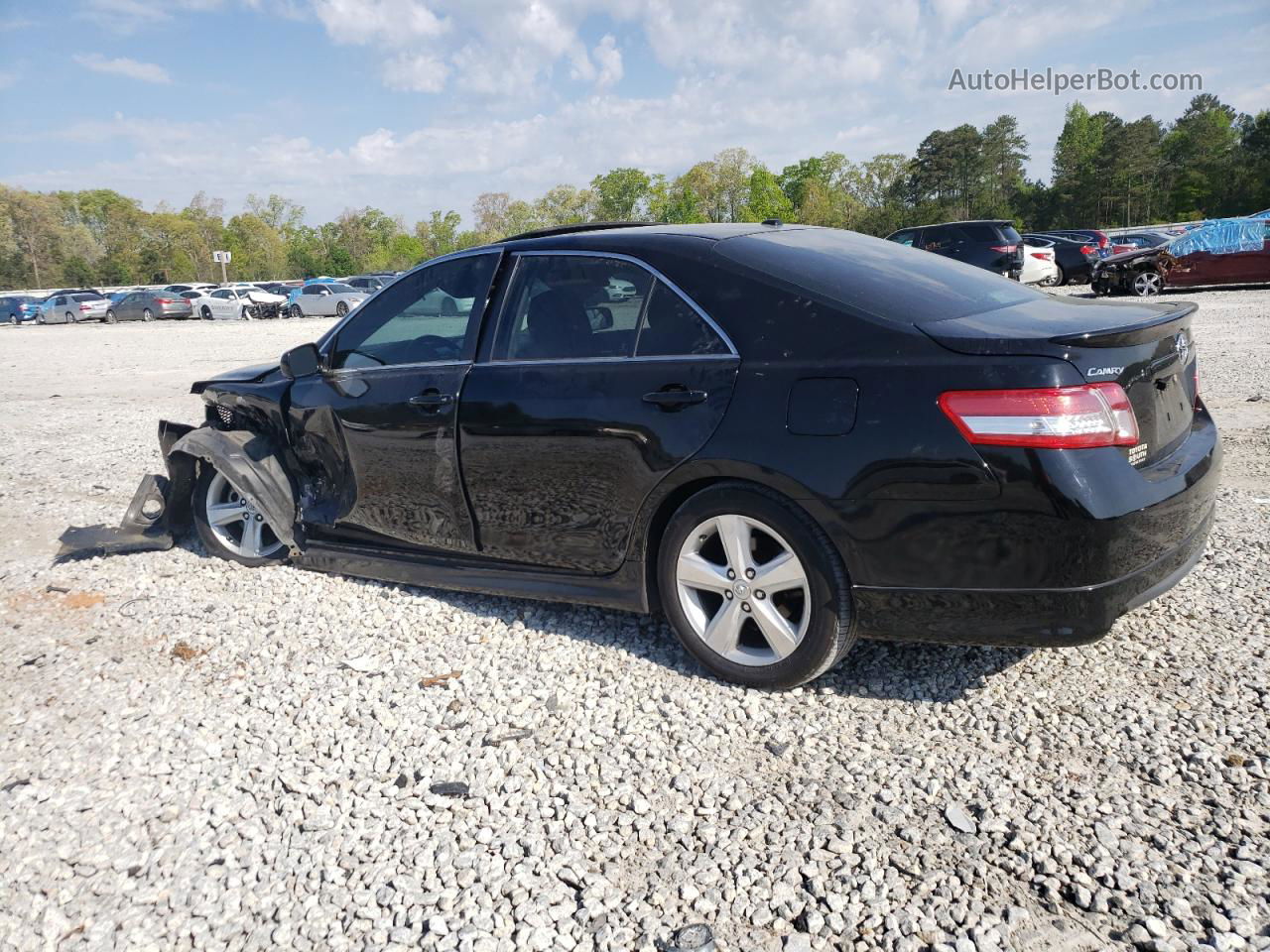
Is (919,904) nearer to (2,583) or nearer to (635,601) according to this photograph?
(635,601)

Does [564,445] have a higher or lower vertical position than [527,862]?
higher

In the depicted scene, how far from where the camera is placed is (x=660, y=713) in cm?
346

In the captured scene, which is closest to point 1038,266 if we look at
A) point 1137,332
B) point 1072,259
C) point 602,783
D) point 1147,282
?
point 1147,282

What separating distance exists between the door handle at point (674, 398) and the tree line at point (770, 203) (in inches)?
1895

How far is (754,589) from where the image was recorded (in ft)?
11.2

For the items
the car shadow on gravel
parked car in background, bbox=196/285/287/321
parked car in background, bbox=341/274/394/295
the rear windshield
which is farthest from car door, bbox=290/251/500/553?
parked car in background, bbox=196/285/287/321

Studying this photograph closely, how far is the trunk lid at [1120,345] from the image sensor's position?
2969 millimetres

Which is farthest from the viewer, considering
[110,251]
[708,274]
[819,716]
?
[110,251]

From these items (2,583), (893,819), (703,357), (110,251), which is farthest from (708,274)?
(110,251)

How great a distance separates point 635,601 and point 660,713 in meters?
0.49

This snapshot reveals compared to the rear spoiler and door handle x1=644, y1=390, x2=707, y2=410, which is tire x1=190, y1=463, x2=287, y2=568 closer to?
door handle x1=644, y1=390, x2=707, y2=410

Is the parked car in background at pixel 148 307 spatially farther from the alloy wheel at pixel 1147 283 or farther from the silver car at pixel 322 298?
the alloy wheel at pixel 1147 283

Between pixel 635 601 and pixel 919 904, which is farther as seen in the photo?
pixel 635 601

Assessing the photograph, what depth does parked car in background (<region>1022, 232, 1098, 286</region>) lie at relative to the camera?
2828 centimetres
